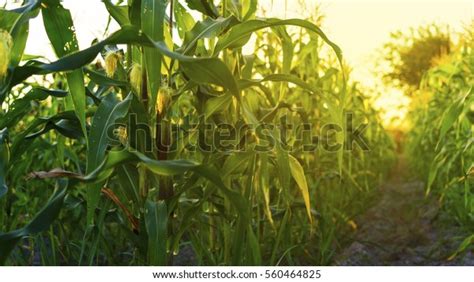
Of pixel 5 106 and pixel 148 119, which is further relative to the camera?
pixel 5 106

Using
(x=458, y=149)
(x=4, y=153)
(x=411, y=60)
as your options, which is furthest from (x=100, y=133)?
(x=411, y=60)

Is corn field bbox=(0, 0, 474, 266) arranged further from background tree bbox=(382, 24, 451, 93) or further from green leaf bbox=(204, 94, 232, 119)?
background tree bbox=(382, 24, 451, 93)

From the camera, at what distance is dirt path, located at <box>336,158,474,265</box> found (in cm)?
204

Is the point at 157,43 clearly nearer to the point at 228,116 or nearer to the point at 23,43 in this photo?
the point at 23,43

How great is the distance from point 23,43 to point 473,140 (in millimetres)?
1011

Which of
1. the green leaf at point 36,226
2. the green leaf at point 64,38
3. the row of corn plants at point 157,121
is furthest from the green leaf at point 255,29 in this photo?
the green leaf at point 36,226

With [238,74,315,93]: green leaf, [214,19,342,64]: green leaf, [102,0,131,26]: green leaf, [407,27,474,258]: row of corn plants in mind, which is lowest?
[407,27,474,258]: row of corn plants

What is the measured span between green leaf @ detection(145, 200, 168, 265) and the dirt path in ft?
2.74

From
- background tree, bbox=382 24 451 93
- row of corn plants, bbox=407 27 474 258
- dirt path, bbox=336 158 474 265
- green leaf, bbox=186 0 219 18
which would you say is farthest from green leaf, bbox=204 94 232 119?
background tree, bbox=382 24 451 93

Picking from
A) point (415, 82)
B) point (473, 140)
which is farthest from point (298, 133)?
point (415, 82)

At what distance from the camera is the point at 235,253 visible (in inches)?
47.5

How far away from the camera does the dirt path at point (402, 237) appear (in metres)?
2.04

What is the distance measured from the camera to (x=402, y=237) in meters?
2.44
